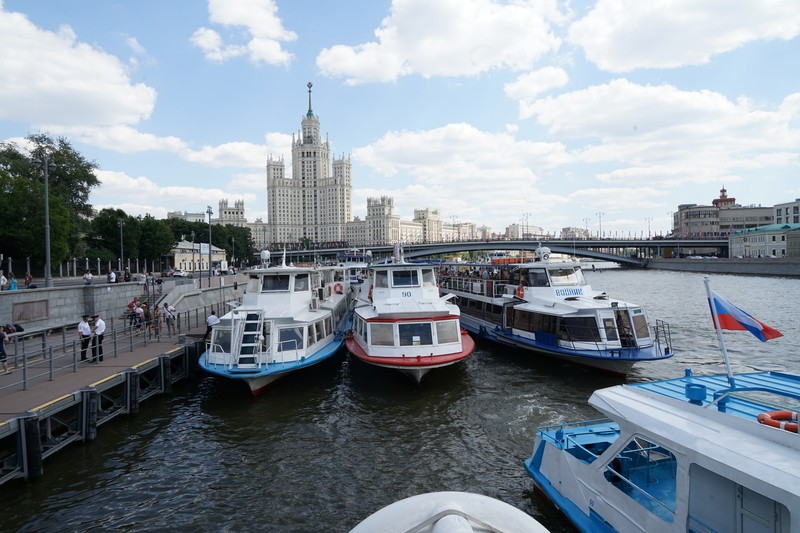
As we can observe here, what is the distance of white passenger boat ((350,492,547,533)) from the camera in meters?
3.04

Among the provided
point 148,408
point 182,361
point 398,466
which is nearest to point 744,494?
point 398,466

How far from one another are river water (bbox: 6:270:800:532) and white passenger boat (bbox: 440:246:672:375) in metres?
1.28

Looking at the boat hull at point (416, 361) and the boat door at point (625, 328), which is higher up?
the boat door at point (625, 328)

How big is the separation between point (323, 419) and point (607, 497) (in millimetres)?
10513

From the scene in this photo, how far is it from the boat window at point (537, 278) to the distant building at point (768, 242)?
325ft

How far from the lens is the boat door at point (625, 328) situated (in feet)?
66.8

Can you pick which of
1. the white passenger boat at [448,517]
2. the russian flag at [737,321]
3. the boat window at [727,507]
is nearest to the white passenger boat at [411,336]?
the russian flag at [737,321]

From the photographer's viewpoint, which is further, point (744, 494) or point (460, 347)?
point (460, 347)

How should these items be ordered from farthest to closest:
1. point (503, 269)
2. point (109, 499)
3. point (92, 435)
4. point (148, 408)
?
1. point (503, 269)
2. point (148, 408)
3. point (92, 435)
4. point (109, 499)

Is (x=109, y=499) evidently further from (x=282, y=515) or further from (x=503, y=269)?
(x=503, y=269)

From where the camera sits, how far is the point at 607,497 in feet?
27.2

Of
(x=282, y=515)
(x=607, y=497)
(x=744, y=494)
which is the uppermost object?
(x=744, y=494)

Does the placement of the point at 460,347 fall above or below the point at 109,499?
above

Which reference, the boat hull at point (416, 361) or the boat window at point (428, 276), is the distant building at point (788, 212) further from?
the boat hull at point (416, 361)
